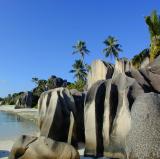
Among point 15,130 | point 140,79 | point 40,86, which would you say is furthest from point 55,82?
point 140,79

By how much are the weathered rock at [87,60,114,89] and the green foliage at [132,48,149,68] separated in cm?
179

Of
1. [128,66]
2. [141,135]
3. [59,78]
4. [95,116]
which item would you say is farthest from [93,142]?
[59,78]

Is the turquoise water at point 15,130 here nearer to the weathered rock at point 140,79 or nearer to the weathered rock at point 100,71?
the weathered rock at point 100,71

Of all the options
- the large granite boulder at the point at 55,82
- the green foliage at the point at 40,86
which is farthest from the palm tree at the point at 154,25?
the green foliage at the point at 40,86

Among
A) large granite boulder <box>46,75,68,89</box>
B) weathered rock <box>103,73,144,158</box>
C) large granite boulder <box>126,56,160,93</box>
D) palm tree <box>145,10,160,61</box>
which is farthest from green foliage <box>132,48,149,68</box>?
large granite boulder <box>46,75,68,89</box>

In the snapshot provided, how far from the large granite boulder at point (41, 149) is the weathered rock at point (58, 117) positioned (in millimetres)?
4491

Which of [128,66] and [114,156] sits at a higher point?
[128,66]

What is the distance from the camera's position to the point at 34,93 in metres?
86.3

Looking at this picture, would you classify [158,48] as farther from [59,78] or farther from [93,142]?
[59,78]

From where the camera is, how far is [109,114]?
1388 centimetres

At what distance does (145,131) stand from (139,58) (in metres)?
22.1

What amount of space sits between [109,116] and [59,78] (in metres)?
73.1

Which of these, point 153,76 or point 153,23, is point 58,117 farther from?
point 153,23

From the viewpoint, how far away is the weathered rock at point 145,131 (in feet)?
22.5
